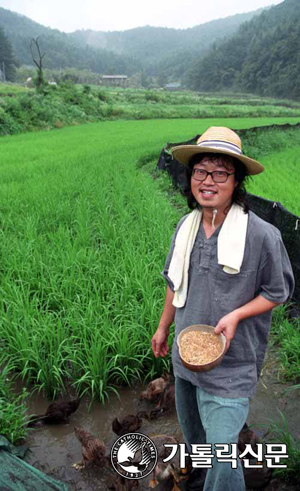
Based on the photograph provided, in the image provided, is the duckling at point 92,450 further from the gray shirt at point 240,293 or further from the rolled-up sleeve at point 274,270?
the rolled-up sleeve at point 274,270

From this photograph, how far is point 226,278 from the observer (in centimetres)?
134

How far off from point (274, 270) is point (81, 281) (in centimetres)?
202

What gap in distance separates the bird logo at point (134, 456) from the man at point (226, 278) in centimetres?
51

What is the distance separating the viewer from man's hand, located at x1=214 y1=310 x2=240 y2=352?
127cm

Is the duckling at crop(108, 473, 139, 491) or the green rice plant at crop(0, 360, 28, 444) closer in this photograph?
the duckling at crop(108, 473, 139, 491)

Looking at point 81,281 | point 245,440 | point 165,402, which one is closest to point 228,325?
point 245,440

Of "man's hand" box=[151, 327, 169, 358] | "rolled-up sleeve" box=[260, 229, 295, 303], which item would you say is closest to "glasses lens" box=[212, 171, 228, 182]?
"rolled-up sleeve" box=[260, 229, 295, 303]

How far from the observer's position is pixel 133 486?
1648mm

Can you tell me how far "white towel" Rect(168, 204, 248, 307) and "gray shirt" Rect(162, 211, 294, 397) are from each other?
27 mm

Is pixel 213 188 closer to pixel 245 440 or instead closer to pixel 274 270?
pixel 274 270

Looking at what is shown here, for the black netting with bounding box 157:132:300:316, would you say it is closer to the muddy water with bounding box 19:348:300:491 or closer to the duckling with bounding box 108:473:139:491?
the muddy water with bounding box 19:348:300:491

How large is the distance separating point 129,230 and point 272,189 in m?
2.50

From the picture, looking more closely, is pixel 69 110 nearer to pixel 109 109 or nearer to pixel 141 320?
pixel 109 109

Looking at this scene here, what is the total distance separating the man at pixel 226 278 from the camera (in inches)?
50.4
